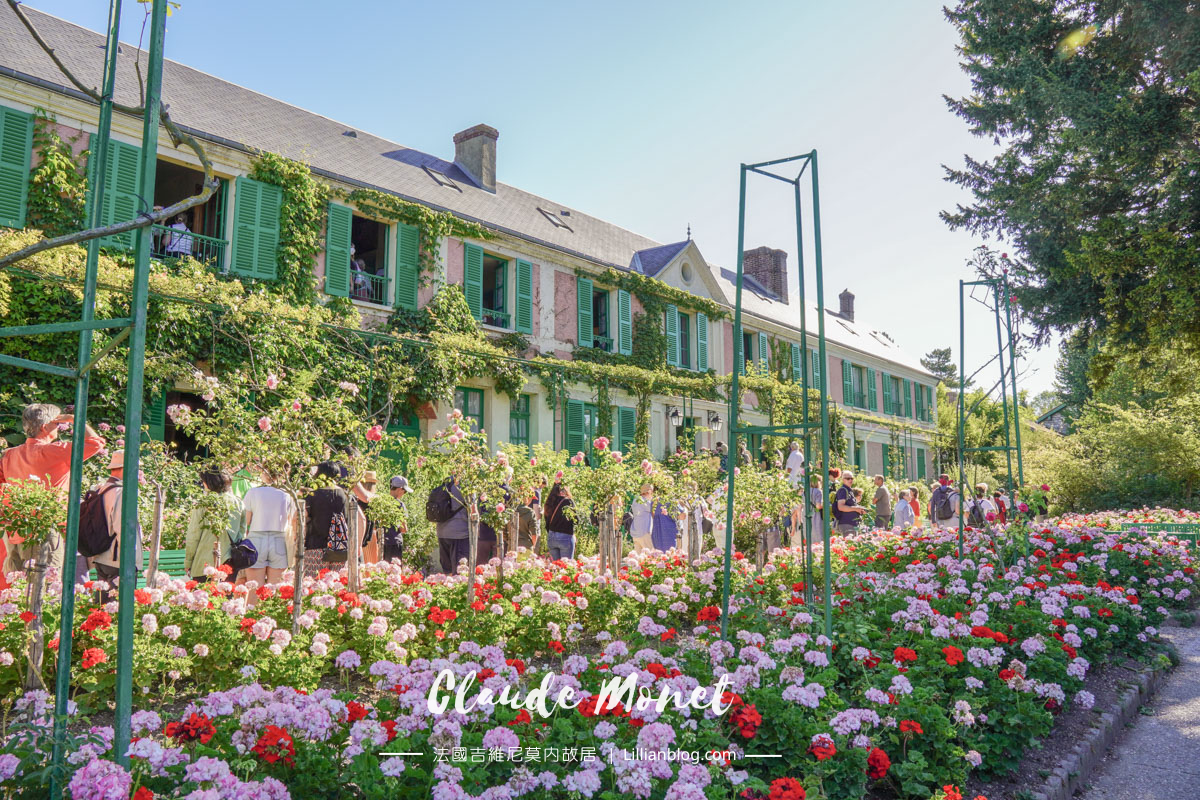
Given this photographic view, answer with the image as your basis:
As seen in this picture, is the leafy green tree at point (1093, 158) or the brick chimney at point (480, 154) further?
the brick chimney at point (480, 154)

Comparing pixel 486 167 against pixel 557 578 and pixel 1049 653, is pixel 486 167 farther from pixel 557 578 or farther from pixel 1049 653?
pixel 1049 653

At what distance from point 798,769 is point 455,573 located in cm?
417

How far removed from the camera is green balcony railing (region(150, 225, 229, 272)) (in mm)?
10391

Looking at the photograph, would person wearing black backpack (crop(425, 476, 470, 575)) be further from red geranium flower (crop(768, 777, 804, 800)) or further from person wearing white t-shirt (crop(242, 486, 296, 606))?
red geranium flower (crop(768, 777, 804, 800))

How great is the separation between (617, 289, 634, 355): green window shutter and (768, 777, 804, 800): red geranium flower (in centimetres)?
1432

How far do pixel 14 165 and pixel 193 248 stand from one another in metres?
2.23

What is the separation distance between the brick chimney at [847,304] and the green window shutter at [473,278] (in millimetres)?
22329

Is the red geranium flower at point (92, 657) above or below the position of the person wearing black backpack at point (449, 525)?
below

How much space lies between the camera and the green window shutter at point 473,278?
44.6 ft

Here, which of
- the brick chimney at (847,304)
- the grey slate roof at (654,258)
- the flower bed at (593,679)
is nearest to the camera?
the flower bed at (593,679)

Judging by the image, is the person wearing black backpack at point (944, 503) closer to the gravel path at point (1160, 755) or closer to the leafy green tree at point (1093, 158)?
the leafy green tree at point (1093, 158)

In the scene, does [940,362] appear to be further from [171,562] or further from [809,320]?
[171,562]

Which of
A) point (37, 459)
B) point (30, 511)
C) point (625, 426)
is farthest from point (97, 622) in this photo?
point (625, 426)

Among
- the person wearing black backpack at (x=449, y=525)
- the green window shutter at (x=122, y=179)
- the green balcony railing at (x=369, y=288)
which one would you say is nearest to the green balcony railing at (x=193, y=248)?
the green window shutter at (x=122, y=179)
